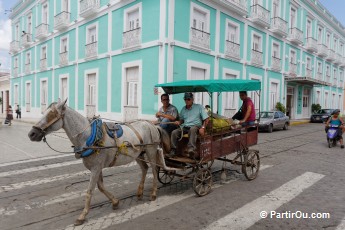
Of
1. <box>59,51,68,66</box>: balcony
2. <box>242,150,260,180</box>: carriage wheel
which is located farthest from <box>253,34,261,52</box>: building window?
<box>242,150,260,180</box>: carriage wheel

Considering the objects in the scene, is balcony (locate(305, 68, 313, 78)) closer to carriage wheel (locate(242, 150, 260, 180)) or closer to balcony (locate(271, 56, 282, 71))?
balcony (locate(271, 56, 282, 71))

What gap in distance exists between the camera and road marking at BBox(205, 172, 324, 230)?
13.2 ft

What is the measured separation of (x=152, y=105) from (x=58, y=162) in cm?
636

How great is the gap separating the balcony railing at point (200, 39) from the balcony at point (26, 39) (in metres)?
18.7

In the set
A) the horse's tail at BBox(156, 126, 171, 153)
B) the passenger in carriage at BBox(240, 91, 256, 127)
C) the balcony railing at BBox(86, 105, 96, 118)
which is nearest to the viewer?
the horse's tail at BBox(156, 126, 171, 153)

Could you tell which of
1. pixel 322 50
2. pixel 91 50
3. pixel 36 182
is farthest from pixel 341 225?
pixel 322 50

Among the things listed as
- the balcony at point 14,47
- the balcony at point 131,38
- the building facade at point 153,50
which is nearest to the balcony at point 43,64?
the building facade at point 153,50

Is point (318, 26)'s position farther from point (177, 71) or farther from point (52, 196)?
point (52, 196)

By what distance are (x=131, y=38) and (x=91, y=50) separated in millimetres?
4209

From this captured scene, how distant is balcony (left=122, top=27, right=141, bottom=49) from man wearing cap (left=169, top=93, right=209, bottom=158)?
9.48m

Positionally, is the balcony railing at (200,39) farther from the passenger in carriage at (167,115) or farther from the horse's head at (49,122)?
the horse's head at (49,122)

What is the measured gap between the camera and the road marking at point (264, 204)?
159 inches

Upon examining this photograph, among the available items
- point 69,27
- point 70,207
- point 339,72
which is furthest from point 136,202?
point 339,72

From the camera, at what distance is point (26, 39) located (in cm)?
2655
